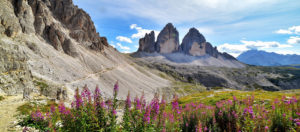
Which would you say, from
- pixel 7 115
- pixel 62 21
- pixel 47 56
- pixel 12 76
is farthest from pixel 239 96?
pixel 62 21

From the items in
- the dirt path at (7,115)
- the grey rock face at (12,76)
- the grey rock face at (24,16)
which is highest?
the grey rock face at (24,16)

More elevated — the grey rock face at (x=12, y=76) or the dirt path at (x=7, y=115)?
the grey rock face at (x=12, y=76)

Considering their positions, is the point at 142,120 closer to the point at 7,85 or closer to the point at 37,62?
the point at 7,85

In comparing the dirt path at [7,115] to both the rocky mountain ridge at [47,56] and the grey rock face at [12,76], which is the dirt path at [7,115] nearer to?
the grey rock face at [12,76]

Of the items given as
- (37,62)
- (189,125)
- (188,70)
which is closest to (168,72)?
(188,70)

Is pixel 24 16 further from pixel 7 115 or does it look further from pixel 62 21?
pixel 7 115

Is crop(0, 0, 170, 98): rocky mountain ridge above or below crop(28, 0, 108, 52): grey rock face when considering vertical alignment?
below

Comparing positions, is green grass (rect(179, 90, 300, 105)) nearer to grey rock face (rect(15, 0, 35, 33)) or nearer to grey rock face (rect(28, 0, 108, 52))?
grey rock face (rect(15, 0, 35, 33))

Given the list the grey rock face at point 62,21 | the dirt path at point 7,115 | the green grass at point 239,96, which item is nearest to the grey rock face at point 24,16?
the grey rock face at point 62,21

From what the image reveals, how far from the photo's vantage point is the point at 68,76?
55.2 meters

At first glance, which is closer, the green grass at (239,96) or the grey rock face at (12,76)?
the green grass at (239,96)

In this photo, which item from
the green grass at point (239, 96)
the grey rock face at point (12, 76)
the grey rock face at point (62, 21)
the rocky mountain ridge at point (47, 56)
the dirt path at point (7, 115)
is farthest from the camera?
the grey rock face at point (62, 21)

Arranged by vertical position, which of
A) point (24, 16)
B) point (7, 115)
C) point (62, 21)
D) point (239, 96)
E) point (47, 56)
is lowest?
point (7, 115)

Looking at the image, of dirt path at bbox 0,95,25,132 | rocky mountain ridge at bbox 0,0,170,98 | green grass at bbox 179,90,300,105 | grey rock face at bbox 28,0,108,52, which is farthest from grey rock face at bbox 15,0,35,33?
green grass at bbox 179,90,300,105
